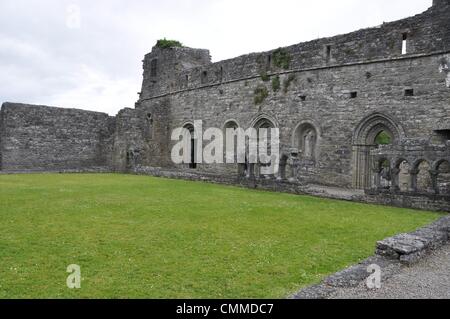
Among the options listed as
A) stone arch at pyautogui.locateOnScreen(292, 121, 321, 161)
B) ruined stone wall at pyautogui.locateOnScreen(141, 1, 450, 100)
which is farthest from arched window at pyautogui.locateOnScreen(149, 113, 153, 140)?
stone arch at pyautogui.locateOnScreen(292, 121, 321, 161)

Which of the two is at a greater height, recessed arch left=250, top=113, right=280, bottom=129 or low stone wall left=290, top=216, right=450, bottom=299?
recessed arch left=250, top=113, right=280, bottom=129

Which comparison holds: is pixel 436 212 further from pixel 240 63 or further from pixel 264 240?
pixel 240 63

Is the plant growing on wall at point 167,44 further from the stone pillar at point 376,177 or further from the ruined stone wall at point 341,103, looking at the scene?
the stone pillar at point 376,177

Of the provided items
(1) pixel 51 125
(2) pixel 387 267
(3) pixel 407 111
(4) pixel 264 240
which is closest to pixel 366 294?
(2) pixel 387 267

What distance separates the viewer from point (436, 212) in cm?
1170

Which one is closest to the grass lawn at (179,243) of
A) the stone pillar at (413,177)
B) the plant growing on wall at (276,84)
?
the stone pillar at (413,177)

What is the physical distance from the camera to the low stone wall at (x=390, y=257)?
485cm

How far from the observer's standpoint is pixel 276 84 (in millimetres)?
21812

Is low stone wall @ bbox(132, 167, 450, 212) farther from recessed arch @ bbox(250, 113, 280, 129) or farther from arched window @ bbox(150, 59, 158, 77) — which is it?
arched window @ bbox(150, 59, 158, 77)

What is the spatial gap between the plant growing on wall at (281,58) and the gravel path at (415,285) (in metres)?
16.1

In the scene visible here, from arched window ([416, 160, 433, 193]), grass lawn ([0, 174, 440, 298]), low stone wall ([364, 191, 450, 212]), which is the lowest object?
grass lawn ([0, 174, 440, 298])

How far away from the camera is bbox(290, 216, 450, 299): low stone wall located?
4848 mm

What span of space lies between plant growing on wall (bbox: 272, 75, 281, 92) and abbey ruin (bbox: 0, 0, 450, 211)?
0.17 meters
